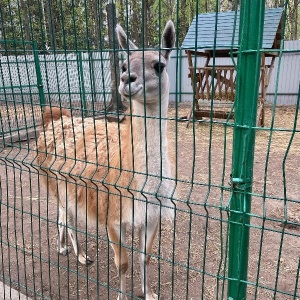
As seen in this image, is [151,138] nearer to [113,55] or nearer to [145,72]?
[145,72]

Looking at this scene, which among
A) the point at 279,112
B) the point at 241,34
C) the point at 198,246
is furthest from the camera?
the point at 279,112

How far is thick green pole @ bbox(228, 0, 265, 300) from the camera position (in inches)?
52.0

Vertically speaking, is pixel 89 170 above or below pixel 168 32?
below

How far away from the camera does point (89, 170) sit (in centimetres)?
275

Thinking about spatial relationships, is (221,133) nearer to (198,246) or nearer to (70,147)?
(198,246)

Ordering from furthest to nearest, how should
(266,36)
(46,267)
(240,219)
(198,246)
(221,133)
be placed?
1. (221,133)
2. (266,36)
3. (198,246)
4. (46,267)
5. (240,219)

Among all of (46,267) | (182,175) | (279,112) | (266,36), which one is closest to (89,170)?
(46,267)

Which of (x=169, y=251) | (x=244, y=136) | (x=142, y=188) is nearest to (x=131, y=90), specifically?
(x=142, y=188)

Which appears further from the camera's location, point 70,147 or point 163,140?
point 70,147

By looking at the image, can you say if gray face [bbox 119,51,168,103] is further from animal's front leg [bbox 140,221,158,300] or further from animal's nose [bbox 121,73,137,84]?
animal's front leg [bbox 140,221,158,300]

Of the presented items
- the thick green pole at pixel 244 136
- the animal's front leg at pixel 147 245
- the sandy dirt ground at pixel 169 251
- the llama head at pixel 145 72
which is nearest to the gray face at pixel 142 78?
the llama head at pixel 145 72

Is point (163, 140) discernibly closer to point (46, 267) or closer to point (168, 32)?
point (168, 32)

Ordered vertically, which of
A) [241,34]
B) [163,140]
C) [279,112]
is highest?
[241,34]

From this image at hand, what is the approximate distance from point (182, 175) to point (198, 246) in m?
1.97
